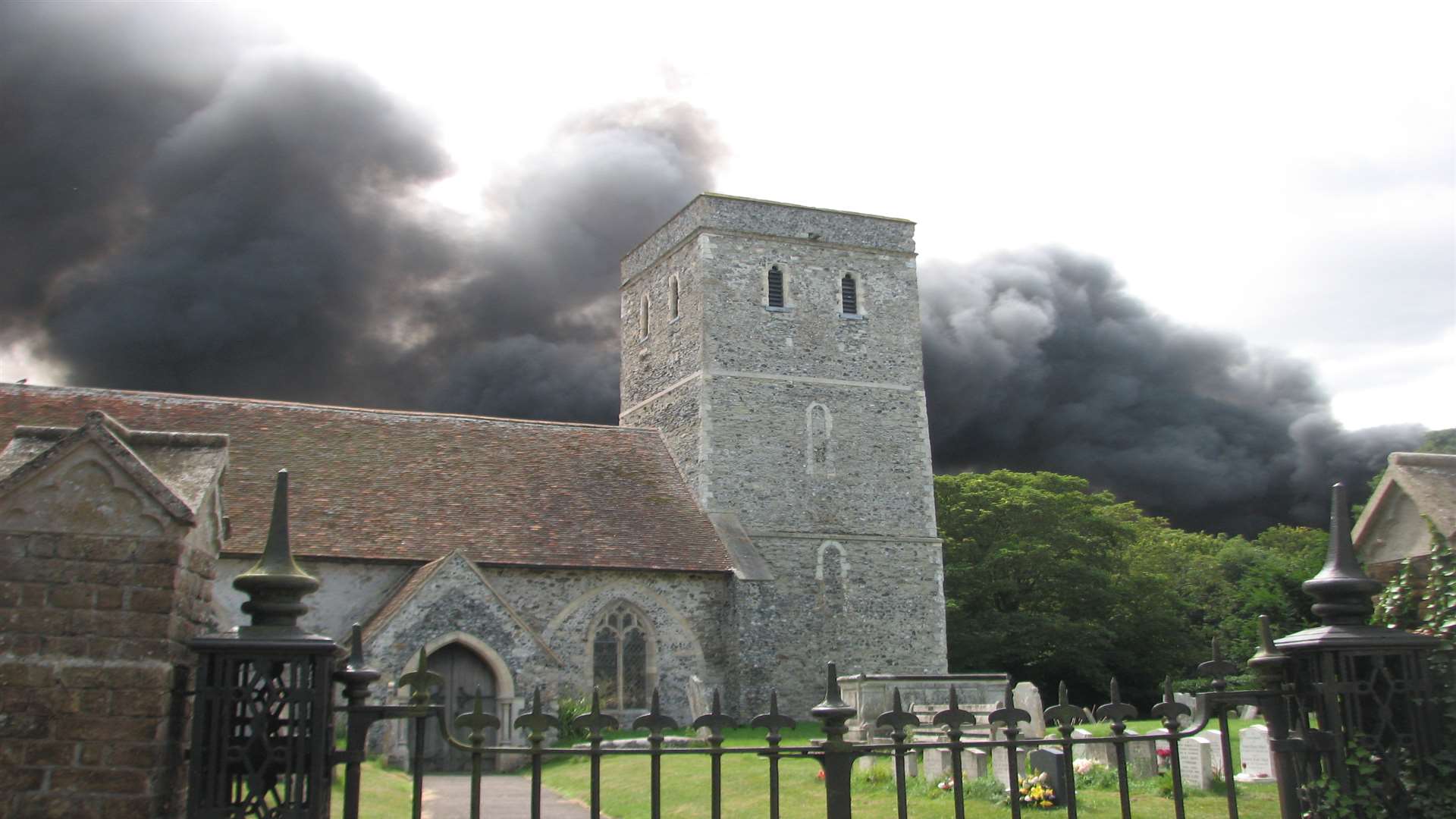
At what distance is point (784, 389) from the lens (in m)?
27.2

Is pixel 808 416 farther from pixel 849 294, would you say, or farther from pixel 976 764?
pixel 976 764

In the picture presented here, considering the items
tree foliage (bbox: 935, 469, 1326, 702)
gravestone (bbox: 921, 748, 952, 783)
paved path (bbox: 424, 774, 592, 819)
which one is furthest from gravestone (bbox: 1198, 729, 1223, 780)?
tree foliage (bbox: 935, 469, 1326, 702)

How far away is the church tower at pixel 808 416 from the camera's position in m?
25.8

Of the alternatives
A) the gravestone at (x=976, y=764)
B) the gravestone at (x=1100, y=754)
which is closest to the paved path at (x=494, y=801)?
the gravestone at (x=976, y=764)

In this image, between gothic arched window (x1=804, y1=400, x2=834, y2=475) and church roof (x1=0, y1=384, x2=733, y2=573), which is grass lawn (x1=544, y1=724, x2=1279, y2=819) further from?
gothic arched window (x1=804, y1=400, x2=834, y2=475)

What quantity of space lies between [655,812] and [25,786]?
2504mm

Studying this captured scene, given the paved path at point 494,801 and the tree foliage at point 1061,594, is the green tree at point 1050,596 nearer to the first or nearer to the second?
the tree foliage at point 1061,594

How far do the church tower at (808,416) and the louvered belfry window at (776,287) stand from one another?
4 centimetres

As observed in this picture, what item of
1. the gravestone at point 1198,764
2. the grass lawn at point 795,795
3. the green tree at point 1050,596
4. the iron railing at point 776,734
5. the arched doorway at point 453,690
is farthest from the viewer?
the green tree at point 1050,596

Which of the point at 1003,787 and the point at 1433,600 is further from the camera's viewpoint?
the point at 1003,787

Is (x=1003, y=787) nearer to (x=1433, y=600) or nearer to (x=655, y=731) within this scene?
(x=1433, y=600)

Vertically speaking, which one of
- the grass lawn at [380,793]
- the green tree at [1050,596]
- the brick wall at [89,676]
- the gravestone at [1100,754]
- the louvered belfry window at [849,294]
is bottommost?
the grass lawn at [380,793]

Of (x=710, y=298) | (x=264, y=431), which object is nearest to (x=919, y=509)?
(x=710, y=298)

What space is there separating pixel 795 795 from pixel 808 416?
14433mm
